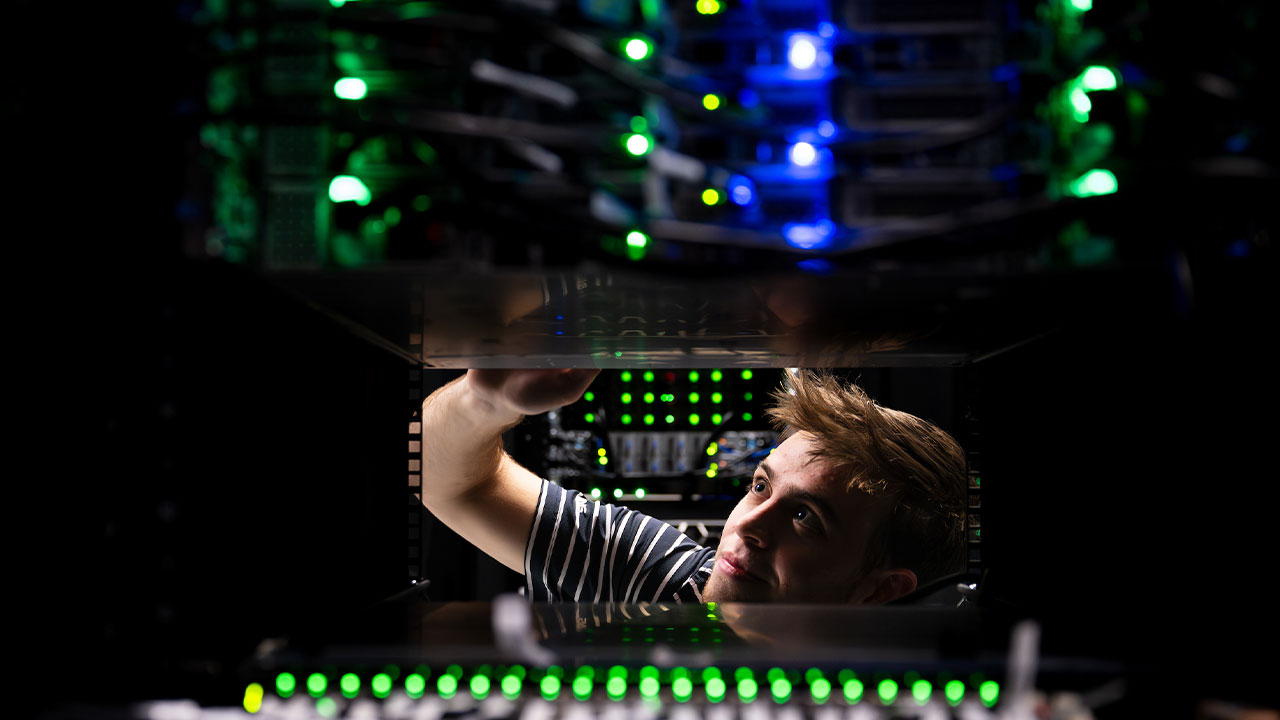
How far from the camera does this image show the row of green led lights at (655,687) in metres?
0.49

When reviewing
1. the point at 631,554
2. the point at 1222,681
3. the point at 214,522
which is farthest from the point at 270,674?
the point at 631,554

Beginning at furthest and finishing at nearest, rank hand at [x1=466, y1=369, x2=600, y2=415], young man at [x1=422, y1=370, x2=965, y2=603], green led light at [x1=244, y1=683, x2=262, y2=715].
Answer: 1. young man at [x1=422, y1=370, x2=965, y2=603]
2. hand at [x1=466, y1=369, x2=600, y2=415]
3. green led light at [x1=244, y1=683, x2=262, y2=715]

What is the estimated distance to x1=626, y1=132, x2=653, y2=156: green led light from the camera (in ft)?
1.71

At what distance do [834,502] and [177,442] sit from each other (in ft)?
2.90

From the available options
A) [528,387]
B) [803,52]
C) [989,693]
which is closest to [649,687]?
[989,693]

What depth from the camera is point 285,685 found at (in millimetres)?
502

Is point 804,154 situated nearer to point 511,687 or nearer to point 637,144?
point 637,144

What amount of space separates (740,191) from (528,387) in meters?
0.54

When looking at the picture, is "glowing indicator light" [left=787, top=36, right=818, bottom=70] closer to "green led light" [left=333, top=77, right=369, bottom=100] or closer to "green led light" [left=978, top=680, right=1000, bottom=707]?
"green led light" [left=333, top=77, right=369, bottom=100]

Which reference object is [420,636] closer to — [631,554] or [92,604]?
[92,604]

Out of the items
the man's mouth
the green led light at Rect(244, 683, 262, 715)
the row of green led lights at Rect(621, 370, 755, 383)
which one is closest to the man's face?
the man's mouth

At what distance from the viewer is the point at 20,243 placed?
18.8 inches

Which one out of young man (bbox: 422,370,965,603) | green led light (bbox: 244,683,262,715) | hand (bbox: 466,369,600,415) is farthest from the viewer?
Result: young man (bbox: 422,370,965,603)

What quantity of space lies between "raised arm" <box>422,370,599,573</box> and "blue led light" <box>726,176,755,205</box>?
0.49 m
